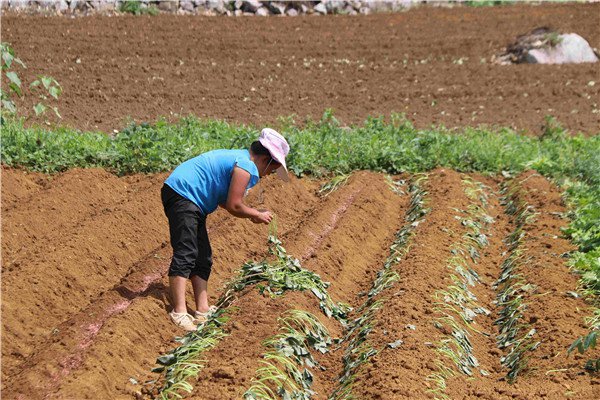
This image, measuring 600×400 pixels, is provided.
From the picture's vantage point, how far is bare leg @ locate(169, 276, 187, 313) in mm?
7413

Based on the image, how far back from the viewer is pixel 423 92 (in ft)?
63.2

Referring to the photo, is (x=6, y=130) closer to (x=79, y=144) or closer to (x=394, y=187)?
(x=79, y=144)

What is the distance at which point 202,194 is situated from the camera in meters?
7.56

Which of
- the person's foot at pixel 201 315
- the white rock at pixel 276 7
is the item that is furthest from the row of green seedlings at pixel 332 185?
the white rock at pixel 276 7

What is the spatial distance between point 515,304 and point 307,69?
13006 millimetres

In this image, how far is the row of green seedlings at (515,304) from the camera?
7.20 metres

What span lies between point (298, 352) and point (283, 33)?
16930 millimetres

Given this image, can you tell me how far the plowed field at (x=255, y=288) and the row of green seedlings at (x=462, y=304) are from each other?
0.06m

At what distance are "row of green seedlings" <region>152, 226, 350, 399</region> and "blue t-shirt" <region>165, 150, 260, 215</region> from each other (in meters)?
0.74

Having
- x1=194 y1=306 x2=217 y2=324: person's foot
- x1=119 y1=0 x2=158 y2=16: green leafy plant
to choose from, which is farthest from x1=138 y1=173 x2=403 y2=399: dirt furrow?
x1=119 y1=0 x2=158 y2=16: green leafy plant

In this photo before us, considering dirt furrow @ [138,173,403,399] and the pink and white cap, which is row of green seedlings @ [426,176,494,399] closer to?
dirt furrow @ [138,173,403,399]

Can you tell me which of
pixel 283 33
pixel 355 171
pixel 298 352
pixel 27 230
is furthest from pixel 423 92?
pixel 298 352

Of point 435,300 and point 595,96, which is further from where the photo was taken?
point 595,96

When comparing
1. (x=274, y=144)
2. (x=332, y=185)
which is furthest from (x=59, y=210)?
(x=274, y=144)
